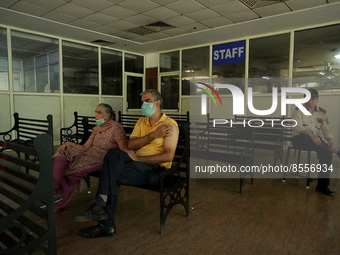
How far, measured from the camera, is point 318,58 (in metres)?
5.29

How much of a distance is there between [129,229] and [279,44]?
539cm

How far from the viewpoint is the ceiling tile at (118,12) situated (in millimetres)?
4565

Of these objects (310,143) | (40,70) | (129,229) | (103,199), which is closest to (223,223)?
(129,229)

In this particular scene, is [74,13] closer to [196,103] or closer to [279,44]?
[196,103]

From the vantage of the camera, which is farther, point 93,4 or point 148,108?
point 93,4

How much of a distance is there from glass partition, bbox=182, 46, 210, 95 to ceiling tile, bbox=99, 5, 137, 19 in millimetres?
2723

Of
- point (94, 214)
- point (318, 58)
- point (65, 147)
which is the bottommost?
point (94, 214)

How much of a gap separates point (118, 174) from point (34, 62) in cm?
526

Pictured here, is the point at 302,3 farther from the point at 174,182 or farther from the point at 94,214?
the point at 94,214

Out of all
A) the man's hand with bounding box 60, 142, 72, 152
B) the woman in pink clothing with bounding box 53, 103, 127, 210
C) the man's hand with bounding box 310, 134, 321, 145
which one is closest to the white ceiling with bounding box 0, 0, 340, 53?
the man's hand with bounding box 310, 134, 321, 145

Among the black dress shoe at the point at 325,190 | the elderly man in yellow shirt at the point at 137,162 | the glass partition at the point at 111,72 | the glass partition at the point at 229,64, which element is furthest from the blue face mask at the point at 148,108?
the glass partition at the point at 111,72

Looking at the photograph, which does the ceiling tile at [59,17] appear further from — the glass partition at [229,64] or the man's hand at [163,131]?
the man's hand at [163,131]

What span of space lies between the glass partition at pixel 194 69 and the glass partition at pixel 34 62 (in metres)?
3.43

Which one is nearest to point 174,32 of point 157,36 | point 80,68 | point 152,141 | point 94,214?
point 157,36
